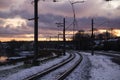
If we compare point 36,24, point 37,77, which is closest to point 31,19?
point 36,24

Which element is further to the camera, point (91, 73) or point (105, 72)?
point (105, 72)

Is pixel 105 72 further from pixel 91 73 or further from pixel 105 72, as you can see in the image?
pixel 91 73

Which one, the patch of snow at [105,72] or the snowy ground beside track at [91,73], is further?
the patch of snow at [105,72]

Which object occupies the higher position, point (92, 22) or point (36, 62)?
point (92, 22)

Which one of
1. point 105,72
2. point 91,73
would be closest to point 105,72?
point 105,72

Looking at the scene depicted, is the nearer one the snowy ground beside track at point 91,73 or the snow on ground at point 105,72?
the snowy ground beside track at point 91,73

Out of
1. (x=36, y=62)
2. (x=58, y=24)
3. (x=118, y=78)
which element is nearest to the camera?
(x=118, y=78)

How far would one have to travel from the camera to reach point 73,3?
2911 cm

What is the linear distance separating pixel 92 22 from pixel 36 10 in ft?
151

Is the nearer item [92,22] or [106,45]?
[92,22]

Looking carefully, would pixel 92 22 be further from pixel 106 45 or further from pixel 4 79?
pixel 4 79

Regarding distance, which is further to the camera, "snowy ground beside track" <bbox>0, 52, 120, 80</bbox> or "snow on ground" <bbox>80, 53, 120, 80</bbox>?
"snow on ground" <bbox>80, 53, 120, 80</bbox>

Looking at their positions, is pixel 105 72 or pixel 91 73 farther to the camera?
pixel 105 72

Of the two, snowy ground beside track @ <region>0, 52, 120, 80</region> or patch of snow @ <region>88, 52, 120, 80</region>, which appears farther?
patch of snow @ <region>88, 52, 120, 80</region>
